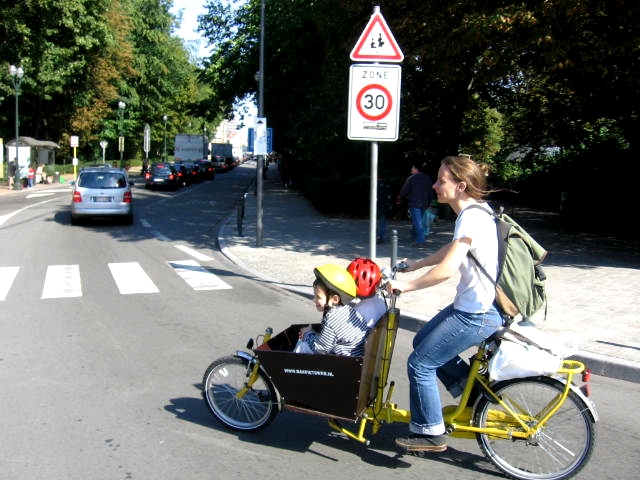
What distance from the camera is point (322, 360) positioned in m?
3.93

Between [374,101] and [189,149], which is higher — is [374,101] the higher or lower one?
the lower one

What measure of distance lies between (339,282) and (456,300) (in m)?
0.69

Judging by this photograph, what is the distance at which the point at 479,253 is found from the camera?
11.8 feet

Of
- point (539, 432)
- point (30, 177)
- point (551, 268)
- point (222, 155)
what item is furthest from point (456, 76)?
point (222, 155)

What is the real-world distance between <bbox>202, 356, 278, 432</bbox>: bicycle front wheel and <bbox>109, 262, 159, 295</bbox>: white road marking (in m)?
5.17

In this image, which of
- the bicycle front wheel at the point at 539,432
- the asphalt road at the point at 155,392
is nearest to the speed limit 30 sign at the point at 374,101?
the asphalt road at the point at 155,392

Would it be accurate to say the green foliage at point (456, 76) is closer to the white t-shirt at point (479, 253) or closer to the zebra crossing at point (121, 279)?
the zebra crossing at point (121, 279)

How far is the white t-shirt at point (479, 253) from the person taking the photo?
11.8 feet

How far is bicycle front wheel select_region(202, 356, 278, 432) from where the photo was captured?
14.3 ft

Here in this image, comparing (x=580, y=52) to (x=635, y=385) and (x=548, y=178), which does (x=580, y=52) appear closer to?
(x=635, y=385)

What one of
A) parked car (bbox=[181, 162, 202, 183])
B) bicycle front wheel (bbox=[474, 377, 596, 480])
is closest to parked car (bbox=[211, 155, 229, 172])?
parked car (bbox=[181, 162, 202, 183])

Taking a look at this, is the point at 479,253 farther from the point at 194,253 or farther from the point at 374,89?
the point at 194,253

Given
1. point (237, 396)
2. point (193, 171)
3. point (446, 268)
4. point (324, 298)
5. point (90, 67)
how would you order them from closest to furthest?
point (446, 268)
point (324, 298)
point (237, 396)
point (90, 67)
point (193, 171)

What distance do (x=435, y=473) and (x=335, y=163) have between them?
22.2 m
